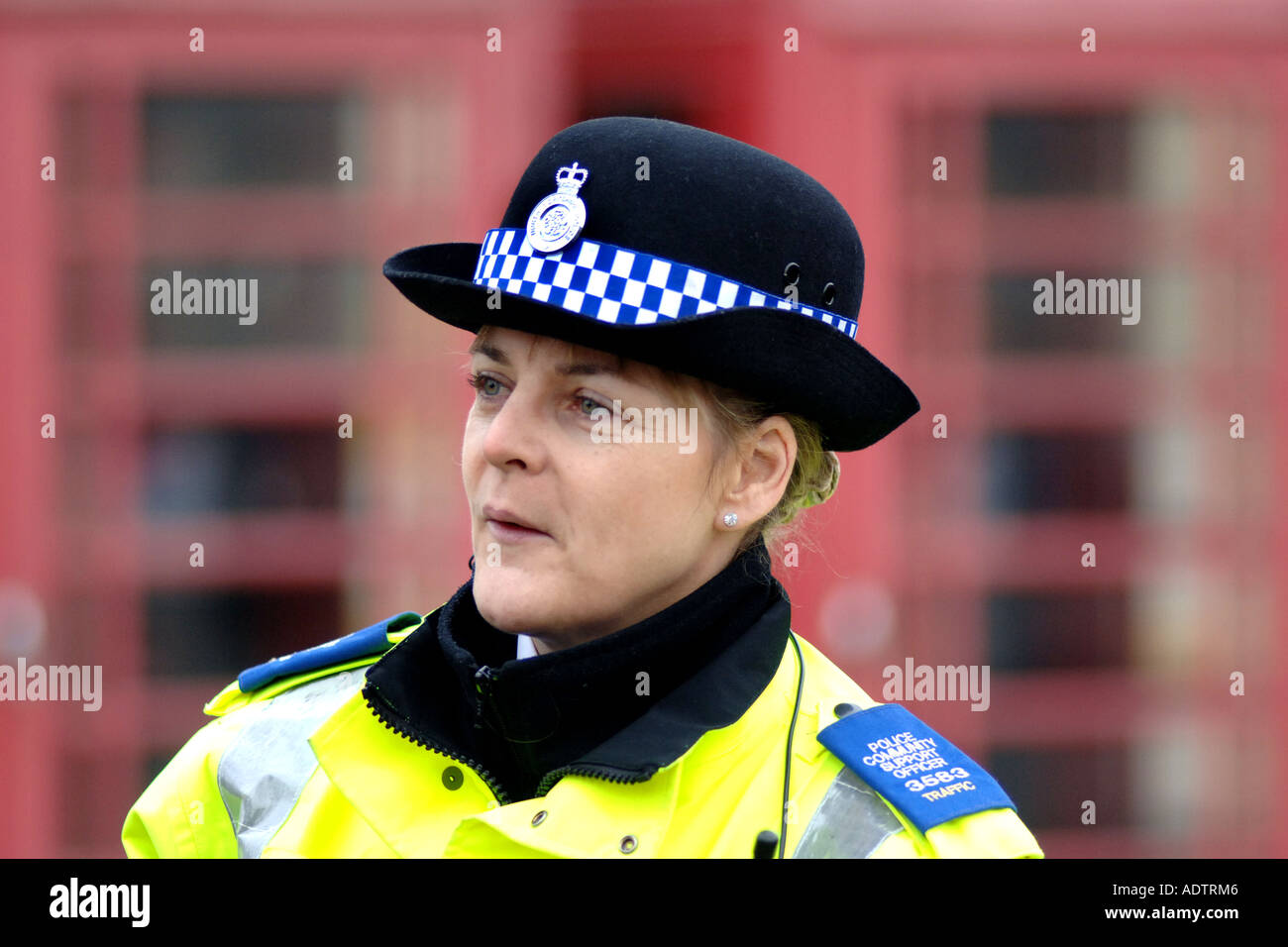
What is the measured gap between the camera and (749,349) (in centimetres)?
163

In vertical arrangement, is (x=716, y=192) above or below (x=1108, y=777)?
above

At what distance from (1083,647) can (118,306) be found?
3419 millimetres

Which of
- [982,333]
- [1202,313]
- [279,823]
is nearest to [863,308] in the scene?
[982,333]

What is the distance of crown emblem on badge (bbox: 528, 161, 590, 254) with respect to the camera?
1.69 meters

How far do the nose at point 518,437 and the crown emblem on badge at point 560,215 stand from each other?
196 millimetres

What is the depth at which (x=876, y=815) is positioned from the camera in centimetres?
161

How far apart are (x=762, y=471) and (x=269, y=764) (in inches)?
31.8

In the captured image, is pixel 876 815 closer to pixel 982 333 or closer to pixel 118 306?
pixel 982 333

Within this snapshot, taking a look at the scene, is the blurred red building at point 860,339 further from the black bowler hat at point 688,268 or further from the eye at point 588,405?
the eye at point 588,405

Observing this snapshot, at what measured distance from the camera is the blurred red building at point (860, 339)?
4.14m

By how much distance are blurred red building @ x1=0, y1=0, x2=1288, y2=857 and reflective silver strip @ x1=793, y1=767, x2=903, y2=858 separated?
2.49 meters

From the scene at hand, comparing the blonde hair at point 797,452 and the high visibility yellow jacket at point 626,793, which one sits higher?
the blonde hair at point 797,452

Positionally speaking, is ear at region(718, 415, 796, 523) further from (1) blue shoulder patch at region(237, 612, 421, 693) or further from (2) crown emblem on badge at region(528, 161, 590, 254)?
(1) blue shoulder patch at region(237, 612, 421, 693)

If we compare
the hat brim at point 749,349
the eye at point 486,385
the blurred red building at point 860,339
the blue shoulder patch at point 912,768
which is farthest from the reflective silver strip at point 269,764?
the blurred red building at point 860,339
